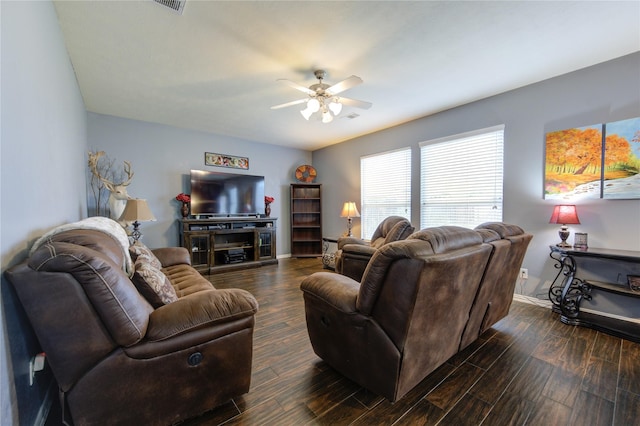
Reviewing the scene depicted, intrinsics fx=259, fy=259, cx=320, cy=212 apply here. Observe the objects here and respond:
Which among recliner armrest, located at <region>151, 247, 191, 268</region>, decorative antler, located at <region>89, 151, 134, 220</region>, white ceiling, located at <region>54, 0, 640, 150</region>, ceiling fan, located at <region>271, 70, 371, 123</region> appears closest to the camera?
white ceiling, located at <region>54, 0, 640, 150</region>

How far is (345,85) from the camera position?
244 cm

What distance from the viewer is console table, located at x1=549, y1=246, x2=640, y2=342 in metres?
2.32

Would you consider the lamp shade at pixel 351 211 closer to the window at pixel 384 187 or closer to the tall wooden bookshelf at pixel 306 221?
the window at pixel 384 187

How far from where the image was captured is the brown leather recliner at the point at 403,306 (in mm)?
1303

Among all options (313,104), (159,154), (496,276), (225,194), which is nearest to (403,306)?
(496,276)

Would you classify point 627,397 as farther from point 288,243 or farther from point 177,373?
point 288,243

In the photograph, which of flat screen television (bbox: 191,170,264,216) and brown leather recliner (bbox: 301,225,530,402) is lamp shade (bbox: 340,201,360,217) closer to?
flat screen television (bbox: 191,170,264,216)

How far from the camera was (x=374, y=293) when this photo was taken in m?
1.40

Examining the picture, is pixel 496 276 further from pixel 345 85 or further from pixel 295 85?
pixel 295 85

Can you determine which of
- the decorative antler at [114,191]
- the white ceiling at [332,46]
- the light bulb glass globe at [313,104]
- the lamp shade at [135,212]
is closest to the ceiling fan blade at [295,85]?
the light bulb glass globe at [313,104]

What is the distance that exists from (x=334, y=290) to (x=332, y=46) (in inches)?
80.8

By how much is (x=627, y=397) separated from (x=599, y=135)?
2354 mm

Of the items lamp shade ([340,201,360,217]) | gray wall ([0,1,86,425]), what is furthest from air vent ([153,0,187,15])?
lamp shade ([340,201,360,217])

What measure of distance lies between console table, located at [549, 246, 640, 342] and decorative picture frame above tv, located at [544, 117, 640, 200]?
0.62 metres
